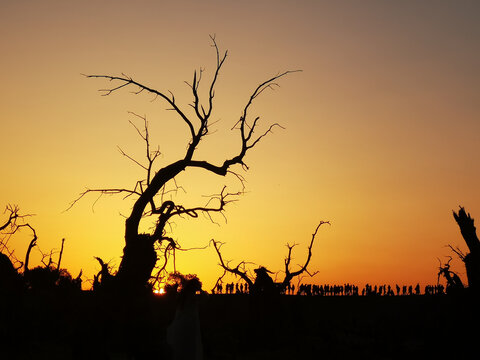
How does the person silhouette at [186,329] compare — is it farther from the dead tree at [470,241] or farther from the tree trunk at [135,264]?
the dead tree at [470,241]

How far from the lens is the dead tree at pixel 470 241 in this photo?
75.0 ft

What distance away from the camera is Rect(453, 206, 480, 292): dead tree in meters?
22.9

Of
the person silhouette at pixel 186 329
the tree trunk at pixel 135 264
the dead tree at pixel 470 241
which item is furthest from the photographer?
the dead tree at pixel 470 241

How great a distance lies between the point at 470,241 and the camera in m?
23.0

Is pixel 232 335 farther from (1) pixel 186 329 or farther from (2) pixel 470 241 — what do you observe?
(1) pixel 186 329

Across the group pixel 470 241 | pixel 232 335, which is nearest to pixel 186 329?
pixel 470 241

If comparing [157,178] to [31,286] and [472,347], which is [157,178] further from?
[31,286]

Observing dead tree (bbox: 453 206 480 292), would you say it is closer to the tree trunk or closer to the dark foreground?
the dark foreground

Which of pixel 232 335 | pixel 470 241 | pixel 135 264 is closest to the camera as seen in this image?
pixel 135 264

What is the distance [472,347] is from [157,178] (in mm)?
19884

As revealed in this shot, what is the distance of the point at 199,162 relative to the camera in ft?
44.1

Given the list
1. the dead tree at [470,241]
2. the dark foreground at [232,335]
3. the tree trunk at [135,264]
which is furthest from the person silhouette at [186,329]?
the dead tree at [470,241]

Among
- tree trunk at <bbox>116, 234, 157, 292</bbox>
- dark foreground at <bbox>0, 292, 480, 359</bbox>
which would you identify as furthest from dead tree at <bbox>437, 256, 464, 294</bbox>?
tree trunk at <bbox>116, 234, 157, 292</bbox>

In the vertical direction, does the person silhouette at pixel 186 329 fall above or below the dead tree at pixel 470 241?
below
